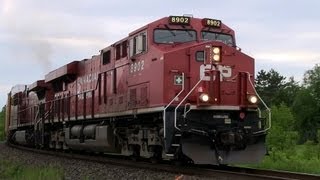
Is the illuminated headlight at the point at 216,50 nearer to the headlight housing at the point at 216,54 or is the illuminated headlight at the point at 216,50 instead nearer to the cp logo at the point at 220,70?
the headlight housing at the point at 216,54

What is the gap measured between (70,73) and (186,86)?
34.3ft

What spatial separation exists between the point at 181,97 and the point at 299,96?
338 ft

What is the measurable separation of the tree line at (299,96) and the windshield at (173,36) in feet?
301

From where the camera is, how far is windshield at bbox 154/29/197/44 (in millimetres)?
14828

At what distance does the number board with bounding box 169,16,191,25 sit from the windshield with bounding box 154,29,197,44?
23cm

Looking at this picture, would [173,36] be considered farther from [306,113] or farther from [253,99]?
[306,113]

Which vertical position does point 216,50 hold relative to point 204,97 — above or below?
above

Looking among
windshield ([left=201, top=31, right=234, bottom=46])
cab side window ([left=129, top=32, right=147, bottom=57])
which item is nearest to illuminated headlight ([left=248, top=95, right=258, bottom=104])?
windshield ([left=201, top=31, right=234, bottom=46])

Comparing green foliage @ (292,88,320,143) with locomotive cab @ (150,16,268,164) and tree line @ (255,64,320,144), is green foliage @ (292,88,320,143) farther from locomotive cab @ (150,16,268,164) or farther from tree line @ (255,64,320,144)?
locomotive cab @ (150,16,268,164)

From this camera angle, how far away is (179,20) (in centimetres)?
1502

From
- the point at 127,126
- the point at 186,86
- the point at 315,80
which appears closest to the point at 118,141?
the point at 127,126

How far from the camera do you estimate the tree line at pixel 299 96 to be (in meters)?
108

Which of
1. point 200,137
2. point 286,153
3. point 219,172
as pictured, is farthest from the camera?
point 286,153

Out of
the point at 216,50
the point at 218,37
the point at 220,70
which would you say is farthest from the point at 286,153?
the point at 216,50
